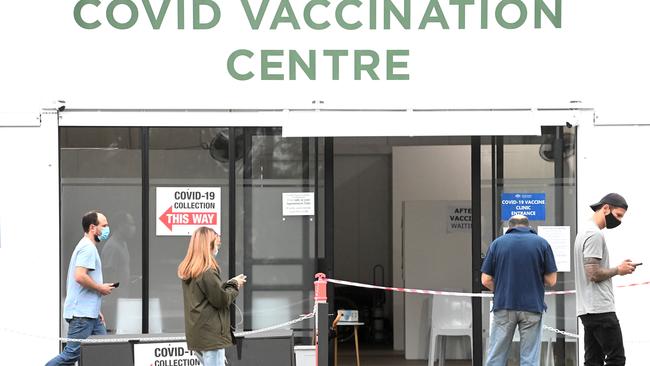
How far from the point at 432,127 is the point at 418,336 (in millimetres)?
4409

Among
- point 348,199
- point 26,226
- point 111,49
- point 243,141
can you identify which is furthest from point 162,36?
point 348,199

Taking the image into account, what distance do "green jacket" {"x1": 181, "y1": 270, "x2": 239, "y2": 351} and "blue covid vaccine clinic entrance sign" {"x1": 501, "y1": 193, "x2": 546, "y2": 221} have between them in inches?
157

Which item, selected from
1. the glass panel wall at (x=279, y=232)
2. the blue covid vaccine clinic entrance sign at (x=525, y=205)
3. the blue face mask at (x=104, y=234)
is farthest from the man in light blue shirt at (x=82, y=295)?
the blue covid vaccine clinic entrance sign at (x=525, y=205)

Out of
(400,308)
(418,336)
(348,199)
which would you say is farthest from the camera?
(348,199)

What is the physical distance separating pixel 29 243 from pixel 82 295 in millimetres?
1234

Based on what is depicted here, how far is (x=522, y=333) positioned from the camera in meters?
10.3

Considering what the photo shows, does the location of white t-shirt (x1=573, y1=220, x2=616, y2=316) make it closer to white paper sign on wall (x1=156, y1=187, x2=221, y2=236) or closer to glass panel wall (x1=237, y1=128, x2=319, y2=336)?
glass panel wall (x1=237, y1=128, x2=319, y2=336)

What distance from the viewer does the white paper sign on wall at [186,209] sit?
12039mm

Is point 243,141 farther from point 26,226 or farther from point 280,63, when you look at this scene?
point 26,226

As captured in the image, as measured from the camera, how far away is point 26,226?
11789 millimetres

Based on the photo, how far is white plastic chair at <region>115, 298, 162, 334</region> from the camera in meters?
12.1

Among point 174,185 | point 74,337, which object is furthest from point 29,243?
point 174,185

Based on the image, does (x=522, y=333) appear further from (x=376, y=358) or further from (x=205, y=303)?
(x=376, y=358)

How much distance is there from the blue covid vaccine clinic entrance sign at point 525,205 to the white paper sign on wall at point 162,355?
3592 millimetres
